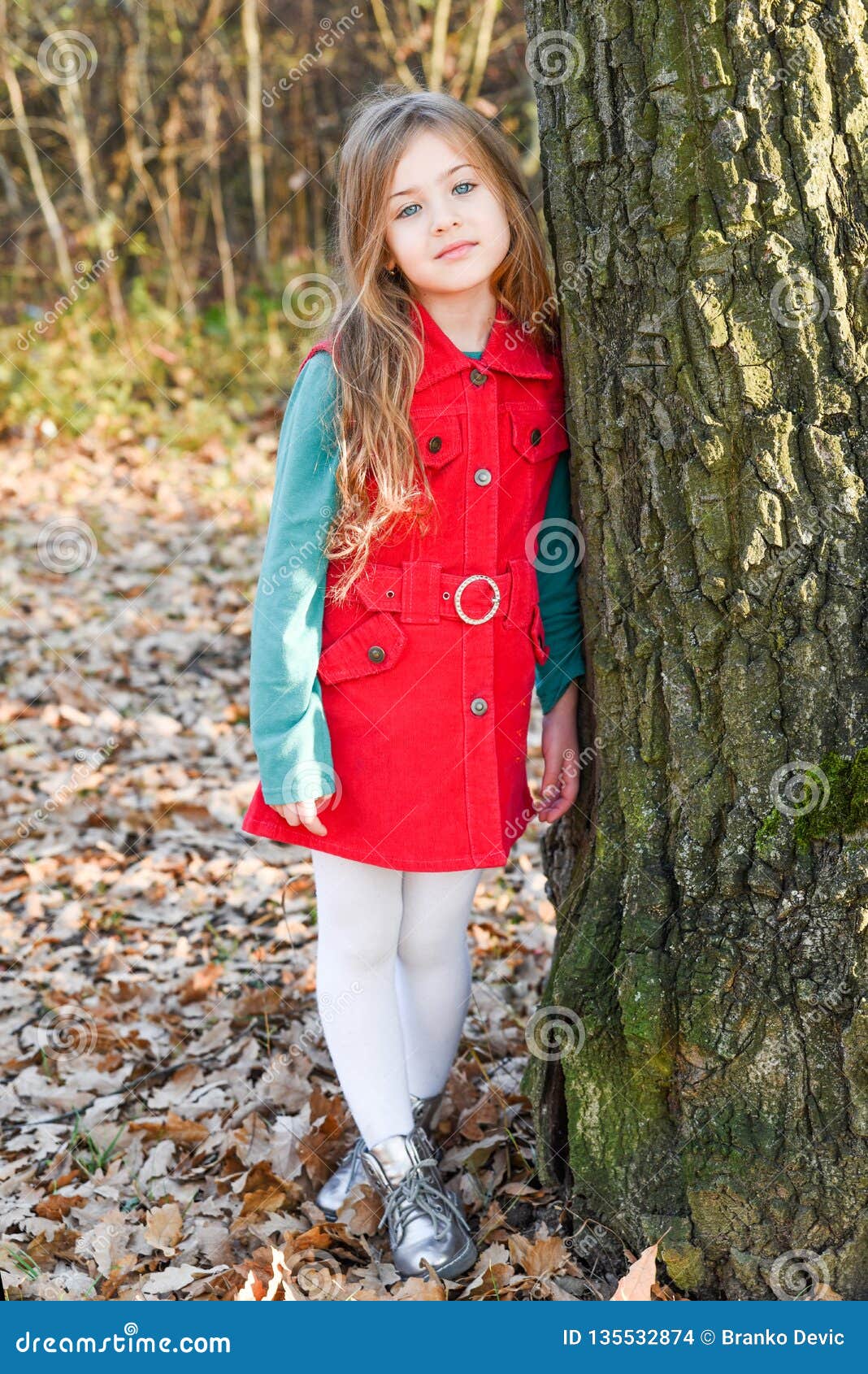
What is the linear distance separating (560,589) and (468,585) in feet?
0.70

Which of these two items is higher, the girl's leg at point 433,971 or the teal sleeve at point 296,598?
the teal sleeve at point 296,598

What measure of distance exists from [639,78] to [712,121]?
0.51 ft

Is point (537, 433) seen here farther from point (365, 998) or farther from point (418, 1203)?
point (418, 1203)

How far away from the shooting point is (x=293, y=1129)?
8.91ft

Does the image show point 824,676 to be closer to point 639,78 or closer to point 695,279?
point 695,279

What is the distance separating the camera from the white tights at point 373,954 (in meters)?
2.38

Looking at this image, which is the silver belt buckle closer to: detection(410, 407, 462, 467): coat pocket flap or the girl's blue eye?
detection(410, 407, 462, 467): coat pocket flap

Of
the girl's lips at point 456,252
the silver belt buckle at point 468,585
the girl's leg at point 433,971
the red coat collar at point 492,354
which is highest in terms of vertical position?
the girl's lips at point 456,252

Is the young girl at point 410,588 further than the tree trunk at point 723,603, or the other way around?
the young girl at point 410,588

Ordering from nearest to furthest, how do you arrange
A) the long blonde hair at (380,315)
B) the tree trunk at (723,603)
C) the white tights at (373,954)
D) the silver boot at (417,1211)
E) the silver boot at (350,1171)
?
the tree trunk at (723,603), the long blonde hair at (380,315), the silver boot at (417,1211), the white tights at (373,954), the silver boot at (350,1171)

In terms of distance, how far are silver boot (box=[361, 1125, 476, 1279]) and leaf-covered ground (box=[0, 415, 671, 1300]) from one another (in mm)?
47

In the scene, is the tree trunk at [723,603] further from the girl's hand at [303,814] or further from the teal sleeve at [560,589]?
the girl's hand at [303,814]

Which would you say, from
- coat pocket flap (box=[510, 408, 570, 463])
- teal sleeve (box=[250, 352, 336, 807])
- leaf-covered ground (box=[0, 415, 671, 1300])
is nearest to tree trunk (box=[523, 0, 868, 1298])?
coat pocket flap (box=[510, 408, 570, 463])

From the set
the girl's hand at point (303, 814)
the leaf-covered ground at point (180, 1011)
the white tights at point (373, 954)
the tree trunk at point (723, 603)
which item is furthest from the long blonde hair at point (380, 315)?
the leaf-covered ground at point (180, 1011)
